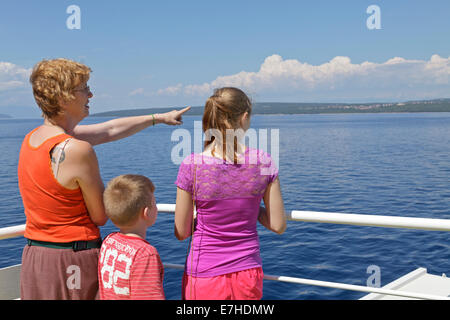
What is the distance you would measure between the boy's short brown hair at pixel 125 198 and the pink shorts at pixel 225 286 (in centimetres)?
44

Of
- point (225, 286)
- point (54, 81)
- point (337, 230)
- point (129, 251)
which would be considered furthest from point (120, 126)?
point (337, 230)

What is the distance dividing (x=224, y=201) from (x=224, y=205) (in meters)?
A: 0.02

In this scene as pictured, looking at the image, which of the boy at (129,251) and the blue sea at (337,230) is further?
the blue sea at (337,230)

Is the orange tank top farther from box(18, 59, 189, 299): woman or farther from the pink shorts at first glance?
the pink shorts

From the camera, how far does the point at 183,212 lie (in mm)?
2092

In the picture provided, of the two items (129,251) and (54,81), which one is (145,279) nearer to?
(129,251)

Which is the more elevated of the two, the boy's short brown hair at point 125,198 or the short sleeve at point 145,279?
the boy's short brown hair at point 125,198

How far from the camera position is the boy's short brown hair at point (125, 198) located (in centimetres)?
199

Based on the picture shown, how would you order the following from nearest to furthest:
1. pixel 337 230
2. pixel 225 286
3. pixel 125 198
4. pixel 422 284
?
pixel 125 198 < pixel 225 286 < pixel 422 284 < pixel 337 230

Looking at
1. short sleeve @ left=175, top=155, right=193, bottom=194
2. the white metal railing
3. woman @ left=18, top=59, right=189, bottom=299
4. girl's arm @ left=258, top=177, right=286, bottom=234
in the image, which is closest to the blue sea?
the white metal railing

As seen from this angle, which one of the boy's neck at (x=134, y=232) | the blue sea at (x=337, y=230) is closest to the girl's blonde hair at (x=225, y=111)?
the boy's neck at (x=134, y=232)

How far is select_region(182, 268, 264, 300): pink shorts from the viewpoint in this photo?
2113 millimetres

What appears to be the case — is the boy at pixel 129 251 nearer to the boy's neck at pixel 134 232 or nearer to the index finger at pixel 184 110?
the boy's neck at pixel 134 232
